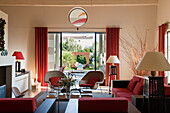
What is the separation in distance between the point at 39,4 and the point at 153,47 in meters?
5.26

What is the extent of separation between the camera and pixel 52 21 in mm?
8125

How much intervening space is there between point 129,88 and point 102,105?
126 inches

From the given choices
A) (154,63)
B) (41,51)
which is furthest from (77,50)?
(154,63)

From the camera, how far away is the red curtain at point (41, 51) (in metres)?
8.02

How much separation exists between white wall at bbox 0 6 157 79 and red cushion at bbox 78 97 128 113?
588 centimetres

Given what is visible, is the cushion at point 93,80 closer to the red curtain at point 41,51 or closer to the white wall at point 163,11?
the red curtain at point 41,51

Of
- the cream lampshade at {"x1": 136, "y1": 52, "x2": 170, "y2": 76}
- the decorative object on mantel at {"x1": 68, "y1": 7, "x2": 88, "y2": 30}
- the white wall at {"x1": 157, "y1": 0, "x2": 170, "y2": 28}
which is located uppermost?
the white wall at {"x1": 157, "y1": 0, "x2": 170, "y2": 28}

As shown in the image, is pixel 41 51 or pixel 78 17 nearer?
pixel 78 17

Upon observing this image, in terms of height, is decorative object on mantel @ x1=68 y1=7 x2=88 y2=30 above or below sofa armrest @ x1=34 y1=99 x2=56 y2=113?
above

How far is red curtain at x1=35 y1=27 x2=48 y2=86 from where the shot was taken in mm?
8016

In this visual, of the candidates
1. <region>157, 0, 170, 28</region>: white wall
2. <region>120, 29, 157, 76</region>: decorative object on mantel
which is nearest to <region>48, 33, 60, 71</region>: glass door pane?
<region>120, 29, 157, 76</region>: decorative object on mantel

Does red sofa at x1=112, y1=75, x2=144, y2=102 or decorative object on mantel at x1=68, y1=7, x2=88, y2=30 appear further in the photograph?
decorative object on mantel at x1=68, y1=7, x2=88, y2=30

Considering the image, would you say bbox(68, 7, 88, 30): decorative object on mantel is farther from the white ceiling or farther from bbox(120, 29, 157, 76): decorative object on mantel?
bbox(120, 29, 157, 76): decorative object on mantel

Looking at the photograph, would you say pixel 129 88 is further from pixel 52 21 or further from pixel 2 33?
pixel 52 21
